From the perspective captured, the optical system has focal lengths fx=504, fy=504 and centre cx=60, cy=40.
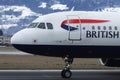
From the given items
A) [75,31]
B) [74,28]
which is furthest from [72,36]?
[74,28]

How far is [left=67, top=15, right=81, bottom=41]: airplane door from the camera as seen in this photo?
92.4 ft

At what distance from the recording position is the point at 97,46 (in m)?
28.5

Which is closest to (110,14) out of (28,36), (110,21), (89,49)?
(110,21)

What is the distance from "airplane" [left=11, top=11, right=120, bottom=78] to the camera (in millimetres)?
27781

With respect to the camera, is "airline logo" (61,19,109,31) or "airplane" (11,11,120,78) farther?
"airline logo" (61,19,109,31)

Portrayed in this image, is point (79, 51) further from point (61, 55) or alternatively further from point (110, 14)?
point (110, 14)

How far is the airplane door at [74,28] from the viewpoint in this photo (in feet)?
92.4

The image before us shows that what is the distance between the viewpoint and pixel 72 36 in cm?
2817

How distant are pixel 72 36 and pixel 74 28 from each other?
0.47 metres

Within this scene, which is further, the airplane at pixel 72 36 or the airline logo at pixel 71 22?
the airline logo at pixel 71 22

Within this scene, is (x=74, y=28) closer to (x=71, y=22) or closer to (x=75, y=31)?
(x=75, y=31)

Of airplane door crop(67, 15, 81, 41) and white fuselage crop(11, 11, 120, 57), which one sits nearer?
white fuselage crop(11, 11, 120, 57)

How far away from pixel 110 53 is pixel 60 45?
2.99m

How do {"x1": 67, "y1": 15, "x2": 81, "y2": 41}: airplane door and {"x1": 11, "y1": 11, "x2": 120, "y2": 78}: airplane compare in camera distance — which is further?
{"x1": 67, "y1": 15, "x2": 81, "y2": 41}: airplane door
